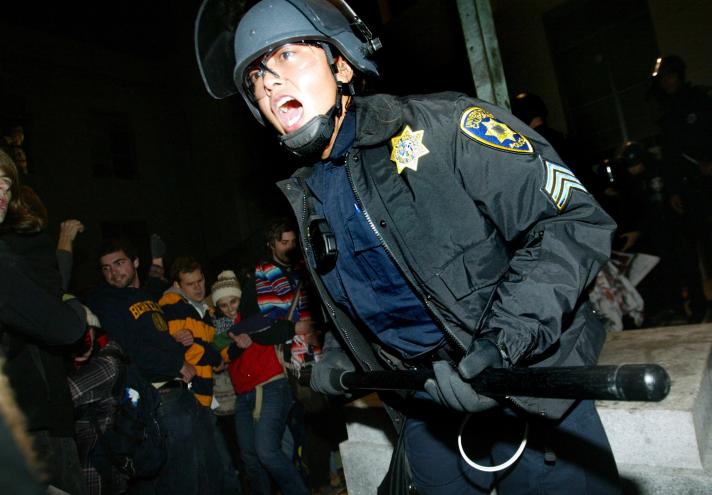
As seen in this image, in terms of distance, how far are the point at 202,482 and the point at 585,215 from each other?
386cm

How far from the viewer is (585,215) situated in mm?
1583

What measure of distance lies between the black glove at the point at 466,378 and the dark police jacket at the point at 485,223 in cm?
6

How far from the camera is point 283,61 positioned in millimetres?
2145

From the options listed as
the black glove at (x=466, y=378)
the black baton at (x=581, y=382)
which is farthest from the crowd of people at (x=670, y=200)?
the black baton at (x=581, y=382)

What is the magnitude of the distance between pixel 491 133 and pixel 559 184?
0.89ft

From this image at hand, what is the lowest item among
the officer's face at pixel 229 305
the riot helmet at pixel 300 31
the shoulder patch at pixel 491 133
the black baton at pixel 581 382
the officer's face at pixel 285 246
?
the officer's face at pixel 229 305

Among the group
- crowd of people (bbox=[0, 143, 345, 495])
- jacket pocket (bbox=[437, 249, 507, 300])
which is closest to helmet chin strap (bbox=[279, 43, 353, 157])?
jacket pocket (bbox=[437, 249, 507, 300])

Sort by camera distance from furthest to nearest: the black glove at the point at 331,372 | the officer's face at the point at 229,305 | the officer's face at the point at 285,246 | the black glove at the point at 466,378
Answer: the officer's face at the point at 229,305 < the officer's face at the point at 285,246 < the black glove at the point at 331,372 < the black glove at the point at 466,378

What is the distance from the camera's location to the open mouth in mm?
2068

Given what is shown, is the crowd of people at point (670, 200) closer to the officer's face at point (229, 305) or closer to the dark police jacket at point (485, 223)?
the officer's face at point (229, 305)

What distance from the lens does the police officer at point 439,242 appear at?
1.57m

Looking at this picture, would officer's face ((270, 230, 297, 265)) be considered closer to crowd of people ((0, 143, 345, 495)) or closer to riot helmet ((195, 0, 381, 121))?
crowd of people ((0, 143, 345, 495))

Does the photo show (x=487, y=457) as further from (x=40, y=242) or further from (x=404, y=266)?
(x=40, y=242)

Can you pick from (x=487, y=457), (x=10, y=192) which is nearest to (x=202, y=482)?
(x=10, y=192)
